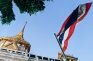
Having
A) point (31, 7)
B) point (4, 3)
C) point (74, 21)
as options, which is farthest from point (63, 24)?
point (4, 3)

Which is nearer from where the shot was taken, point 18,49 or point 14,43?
point 18,49

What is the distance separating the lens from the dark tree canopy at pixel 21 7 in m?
21.9

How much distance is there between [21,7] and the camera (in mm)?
22391

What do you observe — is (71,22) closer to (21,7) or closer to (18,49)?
(21,7)

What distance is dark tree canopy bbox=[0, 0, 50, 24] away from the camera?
2192cm

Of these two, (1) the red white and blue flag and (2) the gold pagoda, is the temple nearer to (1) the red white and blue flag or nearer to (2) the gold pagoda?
(2) the gold pagoda

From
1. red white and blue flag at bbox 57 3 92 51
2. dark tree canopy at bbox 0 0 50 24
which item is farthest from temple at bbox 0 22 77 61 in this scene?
dark tree canopy at bbox 0 0 50 24

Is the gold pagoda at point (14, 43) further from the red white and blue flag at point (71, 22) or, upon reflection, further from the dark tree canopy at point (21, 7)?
the dark tree canopy at point (21, 7)

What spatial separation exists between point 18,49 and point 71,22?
44.7m

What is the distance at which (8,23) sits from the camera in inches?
894

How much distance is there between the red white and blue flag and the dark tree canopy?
219 centimetres

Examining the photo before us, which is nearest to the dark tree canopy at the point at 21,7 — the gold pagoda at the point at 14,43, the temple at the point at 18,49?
the temple at the point at 18,49

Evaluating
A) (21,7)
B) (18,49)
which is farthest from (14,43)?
(21,7)

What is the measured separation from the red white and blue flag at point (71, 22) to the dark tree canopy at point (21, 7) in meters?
2.19
